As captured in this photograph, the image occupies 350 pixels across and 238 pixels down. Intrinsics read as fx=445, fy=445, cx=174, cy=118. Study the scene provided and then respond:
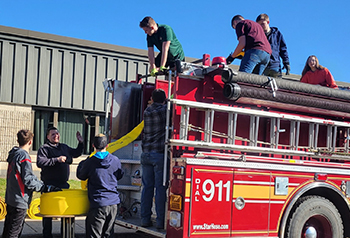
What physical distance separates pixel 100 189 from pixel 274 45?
440 centimetres

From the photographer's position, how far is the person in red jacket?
767 cm

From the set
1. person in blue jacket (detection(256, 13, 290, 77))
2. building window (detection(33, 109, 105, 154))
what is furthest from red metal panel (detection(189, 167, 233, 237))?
building window (detection(33, 109, 105, 154))

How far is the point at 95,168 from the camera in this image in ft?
18.2

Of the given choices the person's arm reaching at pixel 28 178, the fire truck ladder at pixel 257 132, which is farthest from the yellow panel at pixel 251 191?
the person's arm reaching at pixel 28 178

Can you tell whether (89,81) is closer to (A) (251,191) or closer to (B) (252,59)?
(B) (252,59)

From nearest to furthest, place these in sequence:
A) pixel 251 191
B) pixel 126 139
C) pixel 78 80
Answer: pixel 251 191, pixel 126 139, pixel 78 80

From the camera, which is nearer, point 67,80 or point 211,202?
point 211,202

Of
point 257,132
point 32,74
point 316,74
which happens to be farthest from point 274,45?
point 32,74

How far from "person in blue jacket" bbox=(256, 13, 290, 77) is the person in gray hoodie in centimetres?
448

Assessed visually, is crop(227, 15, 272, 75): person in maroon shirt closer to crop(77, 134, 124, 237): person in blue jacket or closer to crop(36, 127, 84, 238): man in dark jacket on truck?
crop(77, 134, 124, 237): person in blue jacket

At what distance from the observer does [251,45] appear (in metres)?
7.04

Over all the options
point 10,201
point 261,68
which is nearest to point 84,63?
point 261,68

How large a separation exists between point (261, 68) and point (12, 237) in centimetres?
446

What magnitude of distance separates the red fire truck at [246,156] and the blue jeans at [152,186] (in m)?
0.23
